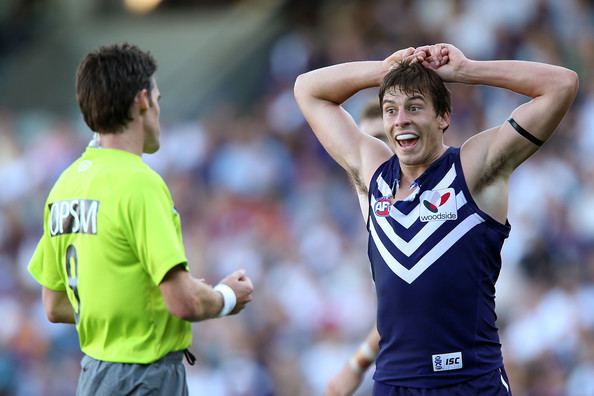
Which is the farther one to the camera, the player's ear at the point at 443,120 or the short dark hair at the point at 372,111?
the short dark hair at the point at 372,111

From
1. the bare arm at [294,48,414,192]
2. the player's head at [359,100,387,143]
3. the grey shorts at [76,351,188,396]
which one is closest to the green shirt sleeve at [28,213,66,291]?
the grey shorts at [76,351,188,396]

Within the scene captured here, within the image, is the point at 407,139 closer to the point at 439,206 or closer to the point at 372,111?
the point at 439,206

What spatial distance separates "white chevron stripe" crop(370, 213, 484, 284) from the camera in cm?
511

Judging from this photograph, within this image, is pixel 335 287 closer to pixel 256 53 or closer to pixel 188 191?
pixel 188 191

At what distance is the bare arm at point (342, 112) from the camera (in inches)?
219

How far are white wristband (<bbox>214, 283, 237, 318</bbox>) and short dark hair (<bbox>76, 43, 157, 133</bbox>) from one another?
0.87 meters

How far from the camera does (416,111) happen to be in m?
5.25

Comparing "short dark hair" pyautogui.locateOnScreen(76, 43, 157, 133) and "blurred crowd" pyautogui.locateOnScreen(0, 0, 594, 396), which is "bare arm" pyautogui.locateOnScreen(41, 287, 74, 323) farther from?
"blurred crowd" pyautogui.locateOnScreen(0, 0, 594, 396)

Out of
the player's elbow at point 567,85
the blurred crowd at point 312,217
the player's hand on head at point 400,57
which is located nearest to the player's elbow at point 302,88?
the player's hand on head at point 400,57

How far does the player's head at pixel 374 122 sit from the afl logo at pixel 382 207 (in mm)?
1318

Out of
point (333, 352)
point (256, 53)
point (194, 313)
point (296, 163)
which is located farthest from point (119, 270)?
point (256, 53)

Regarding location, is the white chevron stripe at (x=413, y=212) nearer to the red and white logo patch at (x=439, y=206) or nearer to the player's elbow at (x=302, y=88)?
the red and white logo patch at (x=439, y=206)

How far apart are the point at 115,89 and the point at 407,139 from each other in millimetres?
1365

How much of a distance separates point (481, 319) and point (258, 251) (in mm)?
7922
